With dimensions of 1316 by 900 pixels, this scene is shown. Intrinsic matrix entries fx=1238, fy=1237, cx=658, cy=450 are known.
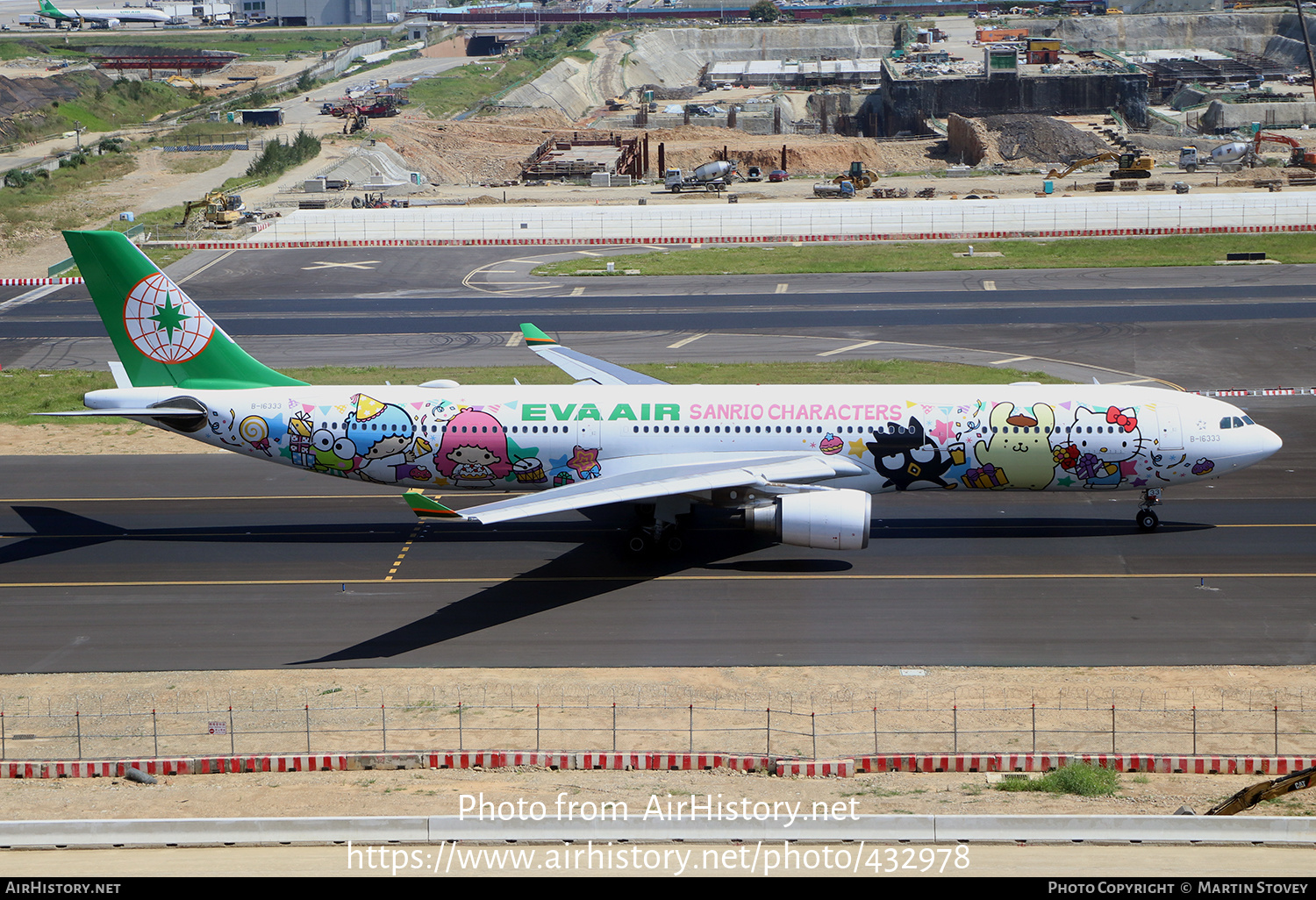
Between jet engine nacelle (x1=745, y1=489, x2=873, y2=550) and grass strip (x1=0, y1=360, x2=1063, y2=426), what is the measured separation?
71.0ft

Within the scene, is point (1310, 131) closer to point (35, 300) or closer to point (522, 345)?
point (522, 345)

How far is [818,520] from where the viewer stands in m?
35.6

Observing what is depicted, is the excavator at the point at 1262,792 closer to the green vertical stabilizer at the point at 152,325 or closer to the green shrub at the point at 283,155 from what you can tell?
the green vertical stabilizer at the point at 152,325

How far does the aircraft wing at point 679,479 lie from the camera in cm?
3456

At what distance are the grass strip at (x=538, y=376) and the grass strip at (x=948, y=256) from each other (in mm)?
27748

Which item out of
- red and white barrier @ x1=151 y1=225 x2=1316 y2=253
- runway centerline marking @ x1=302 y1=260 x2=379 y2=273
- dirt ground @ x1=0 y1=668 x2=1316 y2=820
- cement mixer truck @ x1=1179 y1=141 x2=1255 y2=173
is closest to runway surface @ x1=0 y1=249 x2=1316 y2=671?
dirt ground @ x1=0 y1=668 x2=1316 y2=820

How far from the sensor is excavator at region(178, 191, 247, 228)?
104 metres

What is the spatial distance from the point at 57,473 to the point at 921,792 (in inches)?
1485

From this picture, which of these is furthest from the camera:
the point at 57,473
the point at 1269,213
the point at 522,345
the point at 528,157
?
the point at 528,157

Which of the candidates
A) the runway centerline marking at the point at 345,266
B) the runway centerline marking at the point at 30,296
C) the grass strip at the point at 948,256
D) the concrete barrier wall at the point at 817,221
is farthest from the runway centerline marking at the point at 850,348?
the runway centerline marking at the point at 30,296

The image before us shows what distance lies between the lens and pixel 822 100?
190 metres

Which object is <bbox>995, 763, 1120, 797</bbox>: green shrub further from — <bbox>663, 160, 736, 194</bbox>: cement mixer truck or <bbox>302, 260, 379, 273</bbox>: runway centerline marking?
<bbox>663, 160, 736, 194</bbox>: cement mixer truck

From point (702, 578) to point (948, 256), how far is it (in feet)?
196

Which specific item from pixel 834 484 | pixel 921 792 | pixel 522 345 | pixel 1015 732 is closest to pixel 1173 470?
pixel 834 484
